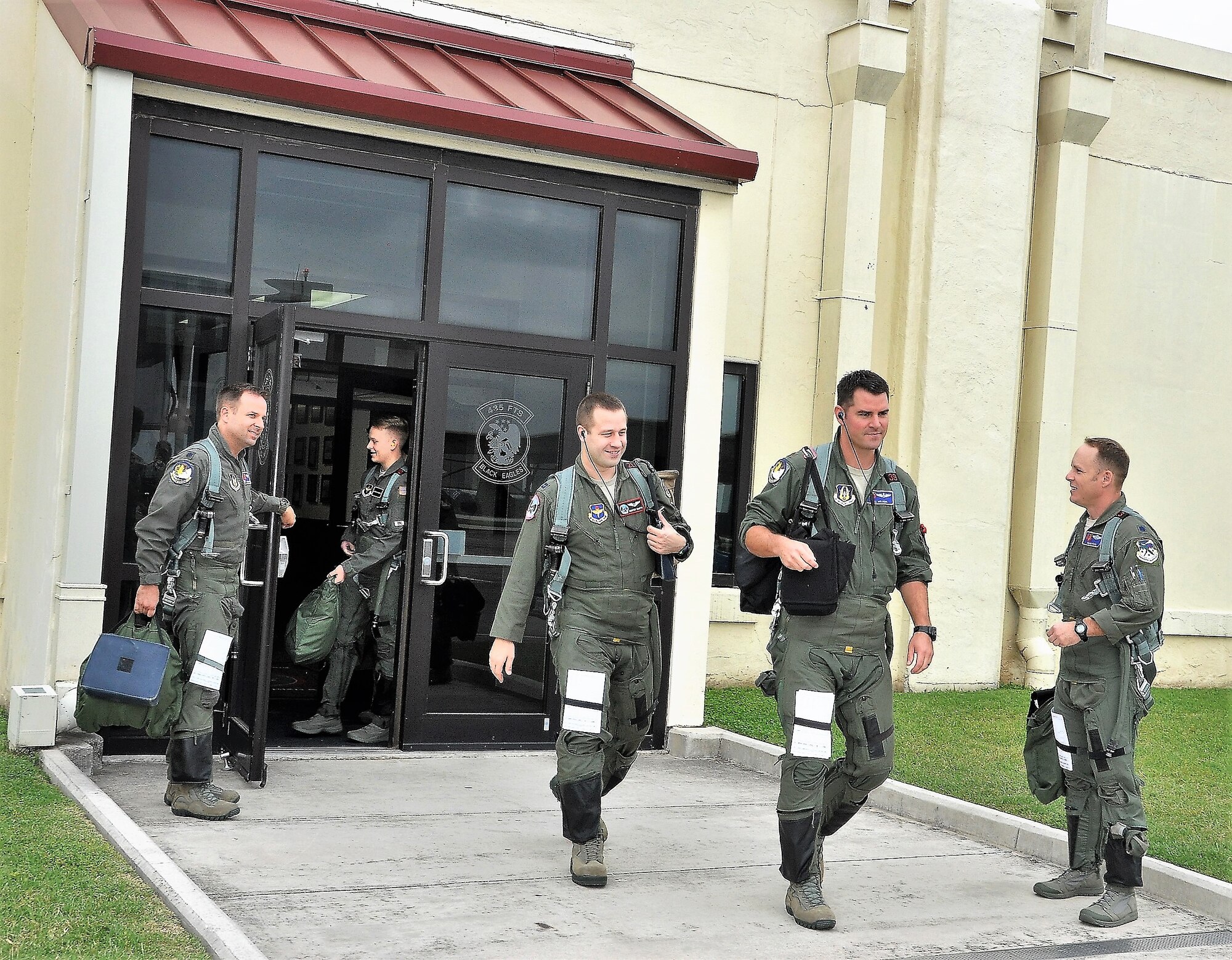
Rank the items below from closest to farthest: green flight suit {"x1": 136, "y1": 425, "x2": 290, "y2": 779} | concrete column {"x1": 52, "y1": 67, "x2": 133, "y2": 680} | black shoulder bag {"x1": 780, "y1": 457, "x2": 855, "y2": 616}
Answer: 1. black shoulder bag {"x1": 780, "y1": 457, "x2": 855, "y2": 616}
2. green flight suit {"x1": 136, "y1": 425, "x2": 290, "y2": 779}
3. concrete column {"x1": 52, "y1": 67, "x2": 133, "y2": 680}

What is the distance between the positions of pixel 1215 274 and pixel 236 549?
1112 cm

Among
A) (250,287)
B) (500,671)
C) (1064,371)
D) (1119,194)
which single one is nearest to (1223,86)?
(1119,194)

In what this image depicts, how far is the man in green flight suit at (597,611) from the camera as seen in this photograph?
570 cm

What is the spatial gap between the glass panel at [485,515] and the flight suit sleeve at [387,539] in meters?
0.50

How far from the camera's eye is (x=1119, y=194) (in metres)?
13.4

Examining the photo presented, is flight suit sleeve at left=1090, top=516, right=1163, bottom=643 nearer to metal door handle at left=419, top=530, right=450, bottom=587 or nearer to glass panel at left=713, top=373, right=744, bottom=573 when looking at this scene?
metal door handle at left=419, top=530, right=450, bottom=587

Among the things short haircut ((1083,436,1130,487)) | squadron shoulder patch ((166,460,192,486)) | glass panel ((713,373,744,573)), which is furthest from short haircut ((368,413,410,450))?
short haircut ((1083,436,1130,487))

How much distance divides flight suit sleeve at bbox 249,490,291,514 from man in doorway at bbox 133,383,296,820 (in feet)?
1.20

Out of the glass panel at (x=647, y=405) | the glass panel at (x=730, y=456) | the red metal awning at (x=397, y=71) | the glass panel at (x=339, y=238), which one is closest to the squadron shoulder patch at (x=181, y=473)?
the glass panel at (x=339, y=238)

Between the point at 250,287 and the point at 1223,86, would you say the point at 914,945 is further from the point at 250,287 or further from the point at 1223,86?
the point at 1223,86

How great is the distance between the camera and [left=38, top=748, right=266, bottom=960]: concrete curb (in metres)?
4.46

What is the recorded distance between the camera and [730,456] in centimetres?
1183

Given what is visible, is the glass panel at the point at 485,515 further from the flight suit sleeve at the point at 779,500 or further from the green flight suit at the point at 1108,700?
the green flight suit at the point at 1108,700

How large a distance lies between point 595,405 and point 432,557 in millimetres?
2797
